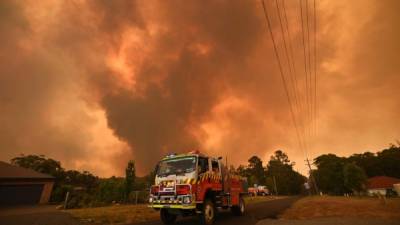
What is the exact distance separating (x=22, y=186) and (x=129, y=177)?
13692mm

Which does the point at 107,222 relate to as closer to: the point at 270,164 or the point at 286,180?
the point at 286,180

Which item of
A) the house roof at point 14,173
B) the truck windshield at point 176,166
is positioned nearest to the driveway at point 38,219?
the truck windshield at point 176,166

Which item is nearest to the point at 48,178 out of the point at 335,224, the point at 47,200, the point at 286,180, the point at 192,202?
the point at 47,200

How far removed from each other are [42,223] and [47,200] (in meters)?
→ 27.5

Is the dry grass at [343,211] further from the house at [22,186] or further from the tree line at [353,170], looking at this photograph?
the tree line at [353,170]

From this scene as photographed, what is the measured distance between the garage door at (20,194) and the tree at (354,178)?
69.1 meters

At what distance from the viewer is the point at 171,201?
385 inches

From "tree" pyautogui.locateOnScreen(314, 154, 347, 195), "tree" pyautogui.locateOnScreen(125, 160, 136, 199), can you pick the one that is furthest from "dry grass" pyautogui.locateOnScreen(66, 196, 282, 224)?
"tree" pyautogui.locateOnScreen(314, 154, 347, 195)

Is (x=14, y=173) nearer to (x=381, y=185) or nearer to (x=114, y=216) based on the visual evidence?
(x=114, y=216)

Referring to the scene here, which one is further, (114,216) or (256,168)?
(256,168)

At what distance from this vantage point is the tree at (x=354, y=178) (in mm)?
61719

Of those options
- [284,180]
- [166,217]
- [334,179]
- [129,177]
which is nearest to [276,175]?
[284,180]

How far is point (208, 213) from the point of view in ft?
33.3

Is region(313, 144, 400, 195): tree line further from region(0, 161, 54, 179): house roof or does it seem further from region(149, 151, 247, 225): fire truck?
region(0, 161, 54, 179): house roof
